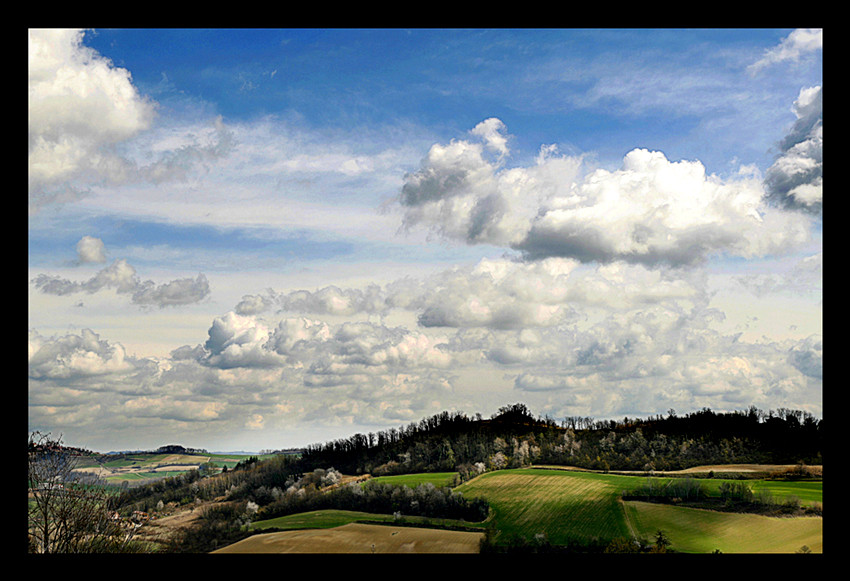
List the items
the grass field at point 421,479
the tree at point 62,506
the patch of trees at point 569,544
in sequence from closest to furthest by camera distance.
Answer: the tree at point 62,506 → the patch of trees at point 569,544 → the grass field at point 421,479

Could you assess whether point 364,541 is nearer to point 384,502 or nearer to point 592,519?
point 384,502

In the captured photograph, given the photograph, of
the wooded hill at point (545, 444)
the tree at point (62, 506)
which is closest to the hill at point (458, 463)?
the wooded hill at point (545, 444)

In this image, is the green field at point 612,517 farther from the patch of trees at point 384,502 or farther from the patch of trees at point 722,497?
the patch of trees at point 384,502
